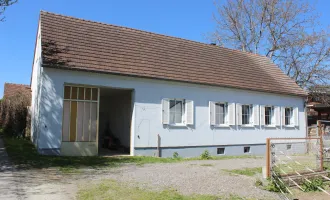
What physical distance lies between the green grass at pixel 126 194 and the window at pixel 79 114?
617cm

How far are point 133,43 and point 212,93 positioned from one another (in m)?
5.19

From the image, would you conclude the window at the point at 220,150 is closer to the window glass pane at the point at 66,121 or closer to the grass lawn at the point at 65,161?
the grass lawn at the point at 65,161

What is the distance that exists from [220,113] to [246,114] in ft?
7.17

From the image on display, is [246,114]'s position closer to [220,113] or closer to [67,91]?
[220,113]

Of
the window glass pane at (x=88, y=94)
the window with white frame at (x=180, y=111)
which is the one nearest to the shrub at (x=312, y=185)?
the window with white frame at (x=180, y=111)

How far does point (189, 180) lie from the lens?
9.30 meters

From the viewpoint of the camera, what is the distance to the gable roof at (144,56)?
46.4ft

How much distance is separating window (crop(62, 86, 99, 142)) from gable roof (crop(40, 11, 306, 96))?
1.21 metres

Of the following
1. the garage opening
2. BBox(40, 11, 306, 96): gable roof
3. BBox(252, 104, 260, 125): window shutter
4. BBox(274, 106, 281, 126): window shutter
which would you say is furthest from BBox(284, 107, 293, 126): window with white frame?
the garage opening

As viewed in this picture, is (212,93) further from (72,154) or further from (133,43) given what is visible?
(72,154)

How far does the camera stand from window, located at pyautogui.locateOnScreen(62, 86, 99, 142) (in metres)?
13.7

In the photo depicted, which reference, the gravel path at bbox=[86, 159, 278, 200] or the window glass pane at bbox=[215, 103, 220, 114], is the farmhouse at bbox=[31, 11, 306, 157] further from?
the gravel path at bbox=[86, 159, 278, 200]

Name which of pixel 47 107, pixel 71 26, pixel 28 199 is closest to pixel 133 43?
pixel 71 26

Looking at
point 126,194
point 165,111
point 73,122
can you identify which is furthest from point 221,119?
point 126,194
